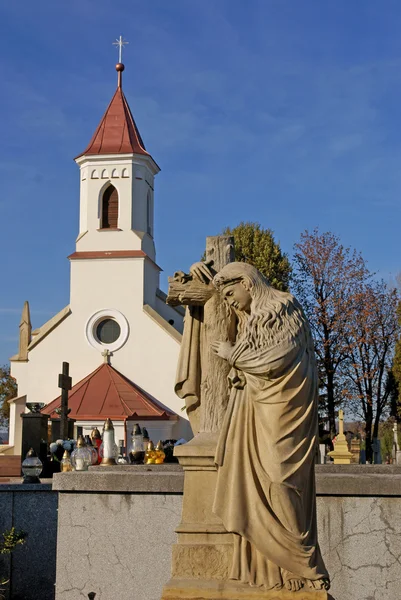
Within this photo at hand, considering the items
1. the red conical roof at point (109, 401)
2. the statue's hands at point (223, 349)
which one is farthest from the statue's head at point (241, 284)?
the red conical roof at point (109, 401)

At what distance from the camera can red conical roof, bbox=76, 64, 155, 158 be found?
40781 mm

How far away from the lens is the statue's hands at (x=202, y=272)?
670 centimetres

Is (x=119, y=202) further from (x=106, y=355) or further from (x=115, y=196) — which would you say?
(x=106, y=355)

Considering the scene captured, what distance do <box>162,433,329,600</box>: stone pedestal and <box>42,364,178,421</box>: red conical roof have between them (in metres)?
28.3

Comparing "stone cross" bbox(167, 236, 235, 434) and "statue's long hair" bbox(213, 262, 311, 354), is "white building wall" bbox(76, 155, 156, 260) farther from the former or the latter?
"statue's long hair" bbox(213, 262, 311, 354)

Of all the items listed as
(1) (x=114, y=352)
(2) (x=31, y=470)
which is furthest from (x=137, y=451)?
(1) (x=114, y=352)

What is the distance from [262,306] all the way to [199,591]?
5.77 ft

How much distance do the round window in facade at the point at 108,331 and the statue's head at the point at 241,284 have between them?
33.2 meters

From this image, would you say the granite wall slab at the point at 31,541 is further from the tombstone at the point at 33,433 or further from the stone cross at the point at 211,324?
the tombstone at the point at 33,433

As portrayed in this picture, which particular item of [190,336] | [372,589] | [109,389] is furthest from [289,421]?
[109,389]

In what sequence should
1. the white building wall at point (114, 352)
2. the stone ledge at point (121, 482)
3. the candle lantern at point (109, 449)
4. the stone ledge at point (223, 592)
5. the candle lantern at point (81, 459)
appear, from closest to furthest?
1. the stone ledge at point (223, 592)
2. the stone ledge at point (121, 482)
3. the candle lantern at point (81, 459)
4. the candle lantern at point (109, 449)
5. the white building wall at point (114, 352)

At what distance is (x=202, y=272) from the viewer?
265 inches

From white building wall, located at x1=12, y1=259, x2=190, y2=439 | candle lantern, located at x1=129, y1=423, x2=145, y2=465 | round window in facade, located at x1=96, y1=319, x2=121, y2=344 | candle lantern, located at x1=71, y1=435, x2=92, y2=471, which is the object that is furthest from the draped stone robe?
round window in facade, located at x1=96, y1=319, x2=121, y2=344

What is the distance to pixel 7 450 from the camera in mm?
35250
